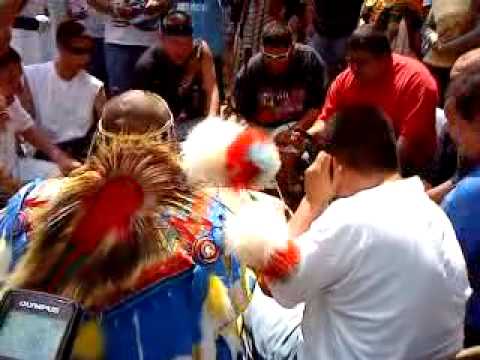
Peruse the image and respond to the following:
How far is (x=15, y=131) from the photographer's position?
4.94m

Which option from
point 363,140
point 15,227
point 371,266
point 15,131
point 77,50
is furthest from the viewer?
point 77,50

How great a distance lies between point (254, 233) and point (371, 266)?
431 millimetres

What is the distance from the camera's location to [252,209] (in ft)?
7.29

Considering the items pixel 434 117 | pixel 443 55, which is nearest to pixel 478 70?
pixel 434 117

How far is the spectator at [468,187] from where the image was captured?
2900 mm

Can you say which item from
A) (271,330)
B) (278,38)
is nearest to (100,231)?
(271,330)

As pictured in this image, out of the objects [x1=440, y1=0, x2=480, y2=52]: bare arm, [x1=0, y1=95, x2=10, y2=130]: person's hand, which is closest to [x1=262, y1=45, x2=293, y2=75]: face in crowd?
[x1=440, y1=0, x2=480, y2=52]: bare arm

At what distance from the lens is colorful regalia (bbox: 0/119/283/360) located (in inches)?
80.7

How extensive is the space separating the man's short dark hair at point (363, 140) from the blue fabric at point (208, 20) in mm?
4354

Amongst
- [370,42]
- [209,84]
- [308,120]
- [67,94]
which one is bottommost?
[308,120]

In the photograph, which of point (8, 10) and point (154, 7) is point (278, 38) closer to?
point (154, 7)

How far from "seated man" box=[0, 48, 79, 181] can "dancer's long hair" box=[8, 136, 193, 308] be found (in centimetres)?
264

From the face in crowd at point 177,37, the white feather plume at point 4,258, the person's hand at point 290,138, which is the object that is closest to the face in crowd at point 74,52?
the face in crowd at point 177,37

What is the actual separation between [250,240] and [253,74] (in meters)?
3.87
